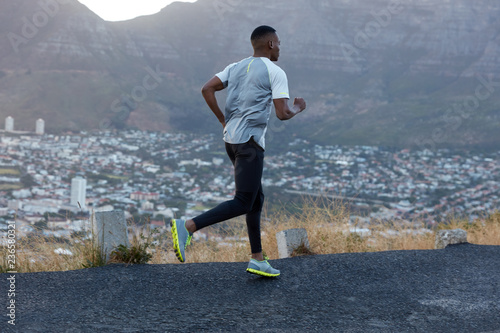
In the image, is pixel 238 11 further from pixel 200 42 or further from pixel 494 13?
pixel 494 13

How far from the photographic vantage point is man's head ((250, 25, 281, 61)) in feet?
13.5

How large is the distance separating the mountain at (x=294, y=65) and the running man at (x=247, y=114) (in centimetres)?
5354

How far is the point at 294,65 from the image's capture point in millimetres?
92062

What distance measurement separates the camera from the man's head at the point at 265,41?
411 cm

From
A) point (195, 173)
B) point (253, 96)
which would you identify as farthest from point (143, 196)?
point (253, 96)

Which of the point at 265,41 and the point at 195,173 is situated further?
the point at 195,173

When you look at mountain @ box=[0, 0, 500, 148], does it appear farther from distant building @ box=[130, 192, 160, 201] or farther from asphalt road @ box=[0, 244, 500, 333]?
asphalt road @ box=[0, 244, 500, 333]

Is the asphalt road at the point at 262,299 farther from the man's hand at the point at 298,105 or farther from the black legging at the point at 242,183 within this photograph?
the man's hand at the point at 298,105

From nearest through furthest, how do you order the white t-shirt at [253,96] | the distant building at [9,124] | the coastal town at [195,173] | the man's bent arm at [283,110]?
the man's bent arm at [283,110] < the white t-shirt at [253,96] < the coastal town at [195,173] < the distant building at [9,124]

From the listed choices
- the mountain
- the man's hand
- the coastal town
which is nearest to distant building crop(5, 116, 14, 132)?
the mountain

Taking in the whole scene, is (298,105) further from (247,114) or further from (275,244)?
(275,244)

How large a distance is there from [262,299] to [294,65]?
9066 cm

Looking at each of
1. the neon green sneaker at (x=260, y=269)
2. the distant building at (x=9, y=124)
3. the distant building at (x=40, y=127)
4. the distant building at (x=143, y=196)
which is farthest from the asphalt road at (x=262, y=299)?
the distant building at (x=9, y=124)

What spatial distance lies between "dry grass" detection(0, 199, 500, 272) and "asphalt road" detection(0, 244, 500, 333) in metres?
0.69
